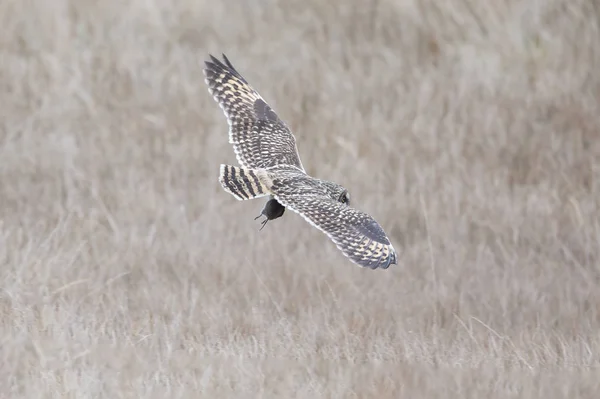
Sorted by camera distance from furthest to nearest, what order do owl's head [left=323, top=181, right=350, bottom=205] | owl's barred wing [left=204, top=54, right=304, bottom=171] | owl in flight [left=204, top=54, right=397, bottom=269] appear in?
owl's barred wing [left=204, top=54, right=304, bottom=171] → owl's head [left=323, top=181, right=350, bottom=205] → owl in flight [left=204, top=54, right=397, bottom=269]

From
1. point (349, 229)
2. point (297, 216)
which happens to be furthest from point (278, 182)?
point (297, 216)

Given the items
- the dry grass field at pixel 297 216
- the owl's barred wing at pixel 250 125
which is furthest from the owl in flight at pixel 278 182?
the dry grass field at pixel 297 216

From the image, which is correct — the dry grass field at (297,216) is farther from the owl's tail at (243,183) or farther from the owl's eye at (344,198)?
the owl's tail at (243,183)

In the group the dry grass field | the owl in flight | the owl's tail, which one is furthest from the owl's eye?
the dry grass field

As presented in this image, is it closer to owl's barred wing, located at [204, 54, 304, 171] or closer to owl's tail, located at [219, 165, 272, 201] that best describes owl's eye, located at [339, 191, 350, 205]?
owl's tail, located at [219, 165, 272, 201]

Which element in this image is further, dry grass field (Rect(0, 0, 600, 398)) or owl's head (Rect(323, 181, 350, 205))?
owl's head (Rect(323, 181, 350, 205))

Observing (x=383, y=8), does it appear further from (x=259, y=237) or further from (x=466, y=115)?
(x=259, y=237)
